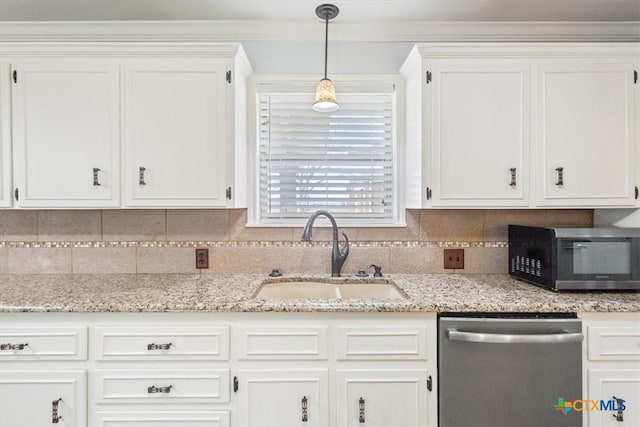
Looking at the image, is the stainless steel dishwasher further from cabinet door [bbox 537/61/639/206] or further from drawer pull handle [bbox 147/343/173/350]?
drawer pull handle [bbox 147/343/173/350]

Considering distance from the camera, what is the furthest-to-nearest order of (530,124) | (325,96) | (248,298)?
(530,124)
(325,96)
(248,298)

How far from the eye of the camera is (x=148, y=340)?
4.59 ft

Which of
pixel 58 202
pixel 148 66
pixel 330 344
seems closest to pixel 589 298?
pixel 330 344

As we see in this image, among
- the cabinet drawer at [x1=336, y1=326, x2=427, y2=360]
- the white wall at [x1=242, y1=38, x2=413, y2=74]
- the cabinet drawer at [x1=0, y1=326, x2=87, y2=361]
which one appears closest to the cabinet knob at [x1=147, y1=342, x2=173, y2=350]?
the cabinet drawer at [x1=0, y1=326, x2=87, y2=361]

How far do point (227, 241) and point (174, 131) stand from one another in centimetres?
67

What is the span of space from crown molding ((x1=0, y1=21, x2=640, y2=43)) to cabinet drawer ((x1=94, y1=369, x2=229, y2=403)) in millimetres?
1739

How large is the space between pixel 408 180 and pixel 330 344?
3.35ft

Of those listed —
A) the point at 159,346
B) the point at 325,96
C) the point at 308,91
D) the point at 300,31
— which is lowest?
the point at 159,346

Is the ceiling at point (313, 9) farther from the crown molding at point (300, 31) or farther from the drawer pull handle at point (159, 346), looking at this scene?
the drawer pull handle at point (159, 346)

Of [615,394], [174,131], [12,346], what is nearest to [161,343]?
[12,346]

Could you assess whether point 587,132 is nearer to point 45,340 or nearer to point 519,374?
point 519,374

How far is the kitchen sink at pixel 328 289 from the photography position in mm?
1889

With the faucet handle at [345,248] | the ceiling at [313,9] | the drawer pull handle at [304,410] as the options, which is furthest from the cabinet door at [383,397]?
the ceiling at [313,9]

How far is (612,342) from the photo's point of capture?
139 cm
